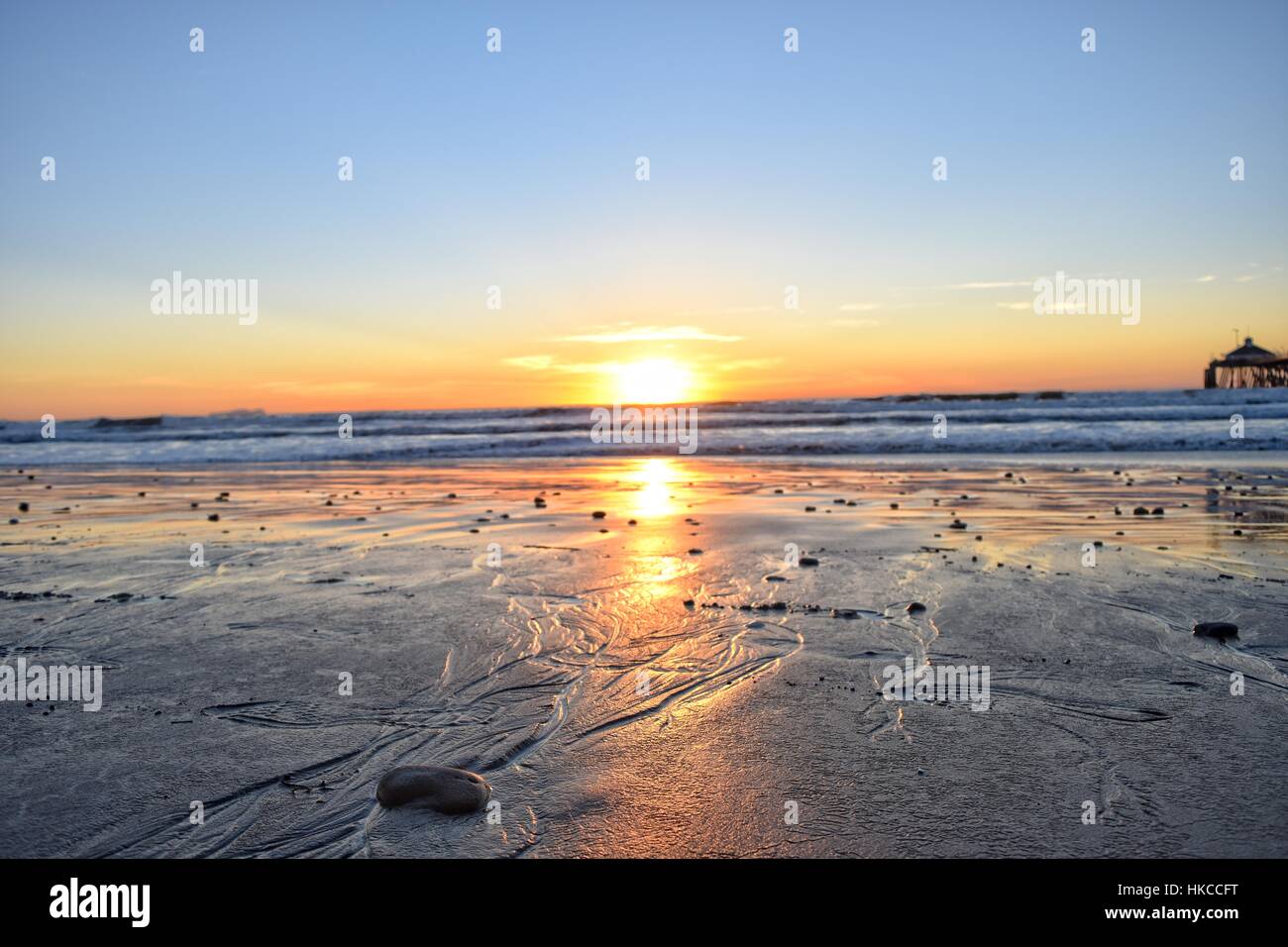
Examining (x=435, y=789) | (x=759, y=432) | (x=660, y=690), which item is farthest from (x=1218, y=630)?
(x=759, y=432)

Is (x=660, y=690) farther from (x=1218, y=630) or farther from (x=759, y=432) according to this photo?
(x=759, y=432)

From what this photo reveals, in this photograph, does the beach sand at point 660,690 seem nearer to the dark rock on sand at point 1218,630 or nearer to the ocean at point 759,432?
the dark rock on sand at point 1218,630

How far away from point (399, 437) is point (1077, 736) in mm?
31781

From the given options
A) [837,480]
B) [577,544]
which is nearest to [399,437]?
[837,480]

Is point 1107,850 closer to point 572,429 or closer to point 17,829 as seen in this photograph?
point 17,829

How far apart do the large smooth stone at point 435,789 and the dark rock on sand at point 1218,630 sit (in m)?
4.12

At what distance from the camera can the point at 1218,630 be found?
15.0 feet

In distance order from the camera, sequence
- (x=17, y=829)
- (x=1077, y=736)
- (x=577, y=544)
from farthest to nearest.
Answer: (x=577, y=544) < (x=1077, y=736) < (x=17, y=829)

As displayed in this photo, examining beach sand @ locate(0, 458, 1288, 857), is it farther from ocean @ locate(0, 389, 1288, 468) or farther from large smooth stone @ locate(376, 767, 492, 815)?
ocean @ locate(0, 389, 1288, 468)

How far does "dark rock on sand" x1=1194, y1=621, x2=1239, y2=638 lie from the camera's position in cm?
456

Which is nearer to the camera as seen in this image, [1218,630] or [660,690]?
[660,690]

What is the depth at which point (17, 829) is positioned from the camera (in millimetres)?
2646

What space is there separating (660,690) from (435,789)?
1365 mm

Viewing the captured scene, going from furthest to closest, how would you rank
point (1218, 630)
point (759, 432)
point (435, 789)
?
point (759, 432) → point (1218, 630) → point (435, 789)
